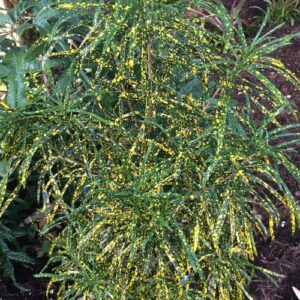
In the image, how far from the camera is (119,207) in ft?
3.99

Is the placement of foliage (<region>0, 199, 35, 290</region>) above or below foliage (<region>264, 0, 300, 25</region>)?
below

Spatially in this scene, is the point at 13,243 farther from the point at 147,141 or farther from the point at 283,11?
the point at 283,11

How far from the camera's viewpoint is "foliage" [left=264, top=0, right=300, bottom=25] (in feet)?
10.7

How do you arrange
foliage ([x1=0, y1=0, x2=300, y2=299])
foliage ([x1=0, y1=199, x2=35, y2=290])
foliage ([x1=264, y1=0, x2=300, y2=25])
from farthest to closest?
foliage ([x1=264, y1=0, x2=300, y2=25]) → foliage ([x1=0, y1=199, x2=35, y2=290]) → foliage ([x1=0, y1=0, x2=300, y2=299])

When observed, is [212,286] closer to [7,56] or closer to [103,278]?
[103,278]

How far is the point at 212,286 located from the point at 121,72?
30.5 inches

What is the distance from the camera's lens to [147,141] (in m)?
1.33

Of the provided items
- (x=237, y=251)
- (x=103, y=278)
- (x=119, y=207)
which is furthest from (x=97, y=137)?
(x=237, y=251)

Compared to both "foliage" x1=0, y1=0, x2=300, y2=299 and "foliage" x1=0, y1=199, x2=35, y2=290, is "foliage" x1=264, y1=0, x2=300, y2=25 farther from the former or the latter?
"foliage" x1=0, y1=199, x2=35, y2=290

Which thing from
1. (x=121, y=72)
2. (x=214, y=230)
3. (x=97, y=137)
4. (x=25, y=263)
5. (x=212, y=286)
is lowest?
(x=25, y=263)

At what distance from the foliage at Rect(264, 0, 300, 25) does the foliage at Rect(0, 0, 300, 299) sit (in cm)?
210

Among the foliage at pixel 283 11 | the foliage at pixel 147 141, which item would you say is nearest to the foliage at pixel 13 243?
the foliage at pixel 147 141

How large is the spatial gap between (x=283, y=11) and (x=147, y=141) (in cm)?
Result: 237

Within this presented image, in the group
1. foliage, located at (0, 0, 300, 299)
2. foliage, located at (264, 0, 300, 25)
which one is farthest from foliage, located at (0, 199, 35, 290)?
foliage, located at (264, 0, 300, 25)
